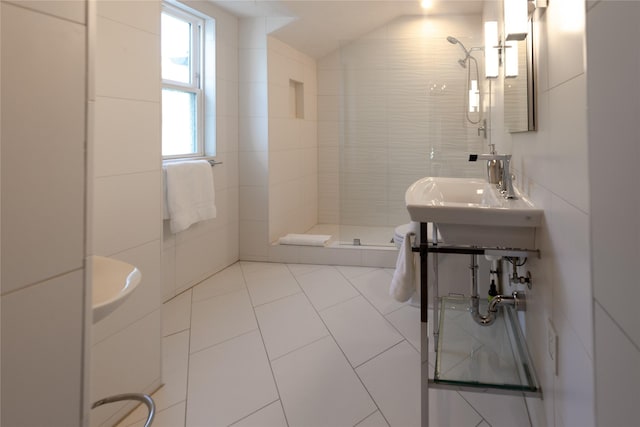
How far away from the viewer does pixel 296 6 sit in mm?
3641

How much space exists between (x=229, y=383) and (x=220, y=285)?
1474 millimetres

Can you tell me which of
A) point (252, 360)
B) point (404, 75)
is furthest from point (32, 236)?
point (404, 75)

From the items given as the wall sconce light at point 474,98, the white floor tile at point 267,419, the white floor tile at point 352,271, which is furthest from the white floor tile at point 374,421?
the wall sconce light at point 474,98

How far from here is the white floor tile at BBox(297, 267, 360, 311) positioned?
2926 millimetres

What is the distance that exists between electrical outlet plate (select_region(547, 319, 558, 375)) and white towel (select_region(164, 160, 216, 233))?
2.28 m

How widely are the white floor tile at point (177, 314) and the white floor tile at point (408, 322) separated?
128 cm

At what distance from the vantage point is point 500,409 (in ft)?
5.55

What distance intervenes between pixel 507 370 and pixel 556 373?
0.31 metres

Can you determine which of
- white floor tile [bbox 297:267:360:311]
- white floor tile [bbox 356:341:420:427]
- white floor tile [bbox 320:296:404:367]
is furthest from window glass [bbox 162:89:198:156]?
white floor tile [bbox 356:341:420:427]

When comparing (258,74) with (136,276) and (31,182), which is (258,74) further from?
(31,182)

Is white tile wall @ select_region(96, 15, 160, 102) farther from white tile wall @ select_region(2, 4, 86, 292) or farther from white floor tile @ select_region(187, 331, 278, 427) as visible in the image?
white floor tile @ select_region(187, 331, 278, 427)

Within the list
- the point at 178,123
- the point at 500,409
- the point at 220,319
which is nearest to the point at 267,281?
the point at 220,319

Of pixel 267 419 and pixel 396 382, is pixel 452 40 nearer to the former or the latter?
pixel 396 382

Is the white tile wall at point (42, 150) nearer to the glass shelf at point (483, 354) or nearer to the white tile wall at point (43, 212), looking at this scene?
the white tile wall at point (43, 212)
